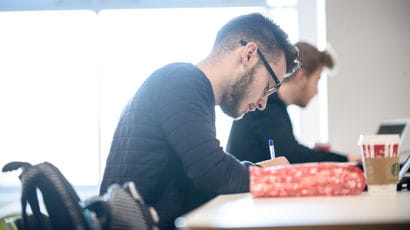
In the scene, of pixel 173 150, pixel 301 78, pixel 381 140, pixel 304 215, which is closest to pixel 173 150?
pixel 173 150

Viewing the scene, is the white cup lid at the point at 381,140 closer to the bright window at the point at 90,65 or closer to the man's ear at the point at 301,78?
the man's ear at the point at 301,78

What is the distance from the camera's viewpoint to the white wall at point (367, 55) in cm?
448

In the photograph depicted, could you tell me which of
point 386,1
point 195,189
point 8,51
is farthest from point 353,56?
point 195,189

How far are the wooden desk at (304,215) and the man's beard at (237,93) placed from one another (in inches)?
29.9

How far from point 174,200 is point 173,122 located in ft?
0.65

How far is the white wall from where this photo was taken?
14.7 ft

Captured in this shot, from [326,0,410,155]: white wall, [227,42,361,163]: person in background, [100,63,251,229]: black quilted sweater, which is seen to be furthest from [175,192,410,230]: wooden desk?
[326,0,410,155]: white wall

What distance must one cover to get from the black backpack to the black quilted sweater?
329 millimetres

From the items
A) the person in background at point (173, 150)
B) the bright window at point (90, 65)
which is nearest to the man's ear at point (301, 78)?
the person in background at point (173, 150)

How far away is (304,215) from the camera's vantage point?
851 millimetres

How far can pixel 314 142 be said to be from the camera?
15.1 ft

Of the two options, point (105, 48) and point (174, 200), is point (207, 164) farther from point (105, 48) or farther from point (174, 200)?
point (105, 48)

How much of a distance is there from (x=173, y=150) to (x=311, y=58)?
169 cm

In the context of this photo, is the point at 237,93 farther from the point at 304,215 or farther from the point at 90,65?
the point at 90,65
